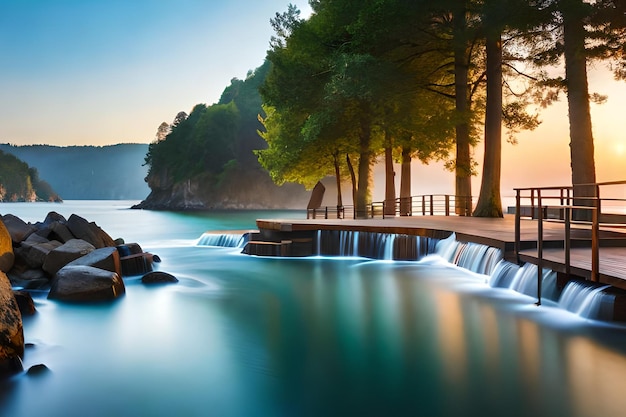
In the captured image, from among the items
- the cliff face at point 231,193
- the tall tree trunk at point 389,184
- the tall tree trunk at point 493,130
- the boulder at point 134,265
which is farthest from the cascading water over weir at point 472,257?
the cliff face at point 231,193

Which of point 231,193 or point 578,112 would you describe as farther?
point 231,193

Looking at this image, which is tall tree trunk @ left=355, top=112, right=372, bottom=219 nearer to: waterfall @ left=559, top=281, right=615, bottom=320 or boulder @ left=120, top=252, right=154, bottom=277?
boulder @ left=120, top=252, right=154, bottom=277

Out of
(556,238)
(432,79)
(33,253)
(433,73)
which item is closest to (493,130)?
(433,73)

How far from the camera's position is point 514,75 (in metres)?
26.1

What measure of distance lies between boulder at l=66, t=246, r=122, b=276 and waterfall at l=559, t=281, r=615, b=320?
10156 mm

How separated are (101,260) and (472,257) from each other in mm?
9781

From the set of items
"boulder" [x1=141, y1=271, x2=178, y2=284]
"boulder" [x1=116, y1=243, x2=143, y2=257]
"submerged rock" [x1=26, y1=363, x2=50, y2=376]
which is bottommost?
"submerged rock" [x1=26, y1=363, x2=50, y2=376]

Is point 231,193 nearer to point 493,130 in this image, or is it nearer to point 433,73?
point 433,73

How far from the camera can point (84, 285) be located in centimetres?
1170

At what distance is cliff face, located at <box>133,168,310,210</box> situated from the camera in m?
114

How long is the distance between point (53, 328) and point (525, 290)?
369 inches

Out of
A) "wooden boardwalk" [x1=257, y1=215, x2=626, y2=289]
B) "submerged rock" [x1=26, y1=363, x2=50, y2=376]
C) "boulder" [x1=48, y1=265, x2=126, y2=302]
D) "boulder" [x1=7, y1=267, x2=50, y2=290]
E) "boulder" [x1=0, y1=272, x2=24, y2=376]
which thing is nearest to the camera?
"boulder" [x1=0, y1=272, x2=24, y2=376]

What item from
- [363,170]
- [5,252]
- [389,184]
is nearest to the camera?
[5,252]

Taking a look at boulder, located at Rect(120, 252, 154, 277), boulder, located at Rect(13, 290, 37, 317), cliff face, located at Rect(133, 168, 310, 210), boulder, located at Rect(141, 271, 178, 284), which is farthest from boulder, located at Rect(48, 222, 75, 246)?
cliff face, located at Rect(133, 168, 310, 210)
